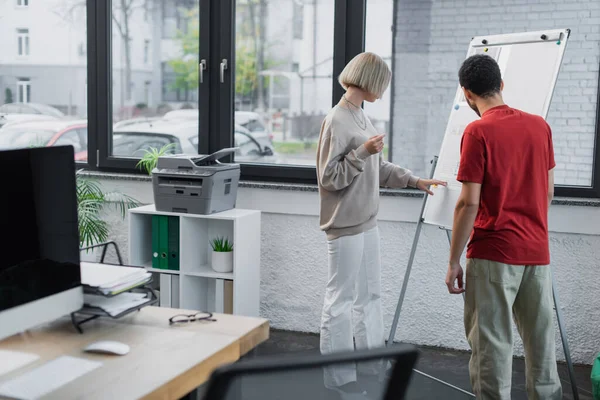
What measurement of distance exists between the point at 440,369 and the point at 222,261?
1267 mm

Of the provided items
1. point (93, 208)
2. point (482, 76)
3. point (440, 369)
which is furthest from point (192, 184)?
point (482, 76)

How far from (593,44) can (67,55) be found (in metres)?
3.19

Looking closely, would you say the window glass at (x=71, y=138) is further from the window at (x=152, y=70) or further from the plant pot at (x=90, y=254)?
the plant pot at (x=90, y=254)

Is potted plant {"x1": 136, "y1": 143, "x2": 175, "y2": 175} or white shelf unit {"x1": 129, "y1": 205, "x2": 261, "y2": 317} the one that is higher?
potted plant {"x1": 136, "y1": 143, "x2": 175, "y2": 175}

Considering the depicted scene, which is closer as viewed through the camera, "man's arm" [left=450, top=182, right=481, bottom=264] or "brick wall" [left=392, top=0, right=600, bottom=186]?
"man's arm" [left=450, top=182, right=481, bottom=264]

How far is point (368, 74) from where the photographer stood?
10.8 feet

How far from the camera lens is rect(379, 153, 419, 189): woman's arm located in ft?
11.7

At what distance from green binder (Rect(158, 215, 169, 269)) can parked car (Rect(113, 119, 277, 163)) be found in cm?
66

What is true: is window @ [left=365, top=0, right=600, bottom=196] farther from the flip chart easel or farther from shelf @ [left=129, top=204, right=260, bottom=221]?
shelf @ [left=129, top=204, right=260, bottom=221]

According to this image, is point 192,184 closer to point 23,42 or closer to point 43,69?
point 43,69

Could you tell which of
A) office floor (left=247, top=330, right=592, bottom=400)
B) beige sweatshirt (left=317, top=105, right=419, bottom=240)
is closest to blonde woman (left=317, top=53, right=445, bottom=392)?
beige sweatshirt (left=317, top=105, right=419, bottom=240)

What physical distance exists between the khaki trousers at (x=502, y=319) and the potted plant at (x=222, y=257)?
1653 mm

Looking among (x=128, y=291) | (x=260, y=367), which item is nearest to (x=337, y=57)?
(x=128, y=291)

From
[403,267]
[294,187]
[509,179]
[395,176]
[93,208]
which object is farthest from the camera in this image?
[93,208]
